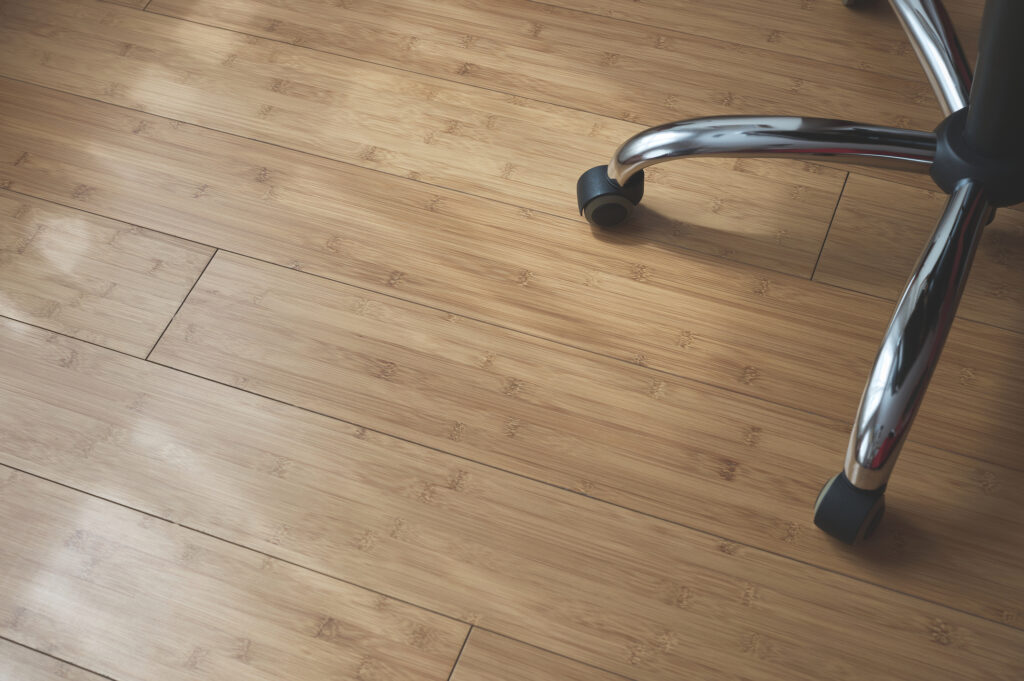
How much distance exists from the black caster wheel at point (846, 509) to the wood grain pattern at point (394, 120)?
314 millimetres

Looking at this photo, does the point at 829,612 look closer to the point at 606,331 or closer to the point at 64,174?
the point at 606,331

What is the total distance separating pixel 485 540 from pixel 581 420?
0.57 ft

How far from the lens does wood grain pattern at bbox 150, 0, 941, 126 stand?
1.25m

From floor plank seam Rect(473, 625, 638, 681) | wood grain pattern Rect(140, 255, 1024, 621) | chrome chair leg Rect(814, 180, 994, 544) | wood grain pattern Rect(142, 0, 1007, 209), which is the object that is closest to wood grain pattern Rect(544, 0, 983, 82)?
wood grain pattern Rect(142, 0, 1007, 209)

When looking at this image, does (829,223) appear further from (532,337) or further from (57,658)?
(57,658)

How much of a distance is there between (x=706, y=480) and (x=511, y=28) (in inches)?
29.4

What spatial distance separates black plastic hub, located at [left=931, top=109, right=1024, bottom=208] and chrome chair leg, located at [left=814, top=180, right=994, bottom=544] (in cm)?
1

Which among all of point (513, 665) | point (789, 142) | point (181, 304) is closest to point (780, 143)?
point (789, 142)

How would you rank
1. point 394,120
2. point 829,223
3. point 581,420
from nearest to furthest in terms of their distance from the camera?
1. point 581,420
2. point 829,223
3. point 394,120

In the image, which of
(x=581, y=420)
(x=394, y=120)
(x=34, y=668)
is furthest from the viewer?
(x=394, y=120)

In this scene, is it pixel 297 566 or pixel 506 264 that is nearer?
pixel 297 566

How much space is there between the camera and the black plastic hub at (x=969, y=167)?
90cm

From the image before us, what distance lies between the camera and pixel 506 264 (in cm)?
115

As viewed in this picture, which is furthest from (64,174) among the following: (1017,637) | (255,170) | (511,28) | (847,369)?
(1017,637)
